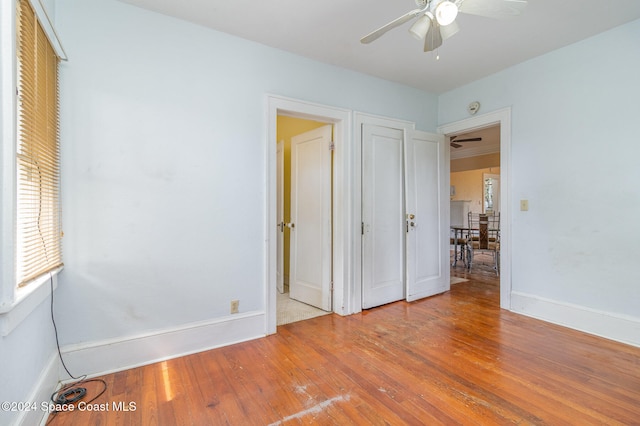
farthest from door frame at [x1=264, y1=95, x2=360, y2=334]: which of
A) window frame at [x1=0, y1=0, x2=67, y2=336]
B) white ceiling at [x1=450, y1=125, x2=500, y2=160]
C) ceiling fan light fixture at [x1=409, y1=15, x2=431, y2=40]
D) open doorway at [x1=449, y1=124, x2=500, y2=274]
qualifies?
open doorway at [x1=449, y1=124, x2=500, y2=274]

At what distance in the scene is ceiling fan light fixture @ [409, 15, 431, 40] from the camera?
1.79 metres

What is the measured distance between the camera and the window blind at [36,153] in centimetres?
143

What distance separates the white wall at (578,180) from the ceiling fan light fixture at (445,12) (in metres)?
2.03

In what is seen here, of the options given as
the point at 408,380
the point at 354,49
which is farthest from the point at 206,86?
the point at 408,380

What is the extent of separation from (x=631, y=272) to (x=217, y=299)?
3.48m

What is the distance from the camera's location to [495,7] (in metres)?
1.65

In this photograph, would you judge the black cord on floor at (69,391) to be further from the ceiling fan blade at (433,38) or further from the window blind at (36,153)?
the ceiling fan blade at (433,38)

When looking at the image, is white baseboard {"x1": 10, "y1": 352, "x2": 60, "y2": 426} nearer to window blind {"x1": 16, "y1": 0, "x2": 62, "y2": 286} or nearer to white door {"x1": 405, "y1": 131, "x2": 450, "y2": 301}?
window blind {"x1": 16, "y1": 0, "x2": 62, "y2": 286}

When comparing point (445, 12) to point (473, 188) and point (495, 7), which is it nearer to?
point (495, 7)

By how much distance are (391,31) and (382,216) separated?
184cm

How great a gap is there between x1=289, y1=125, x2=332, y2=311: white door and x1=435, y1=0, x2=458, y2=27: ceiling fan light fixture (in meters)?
1.70

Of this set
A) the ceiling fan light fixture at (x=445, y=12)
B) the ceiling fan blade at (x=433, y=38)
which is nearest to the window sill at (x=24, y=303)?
the ceiling fan light fixture at (x=445, y=12)

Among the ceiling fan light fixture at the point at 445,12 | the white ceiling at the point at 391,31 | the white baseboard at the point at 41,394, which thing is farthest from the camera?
the white ceiling at the point at 391,31

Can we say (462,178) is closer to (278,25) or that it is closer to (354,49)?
(354,49)
